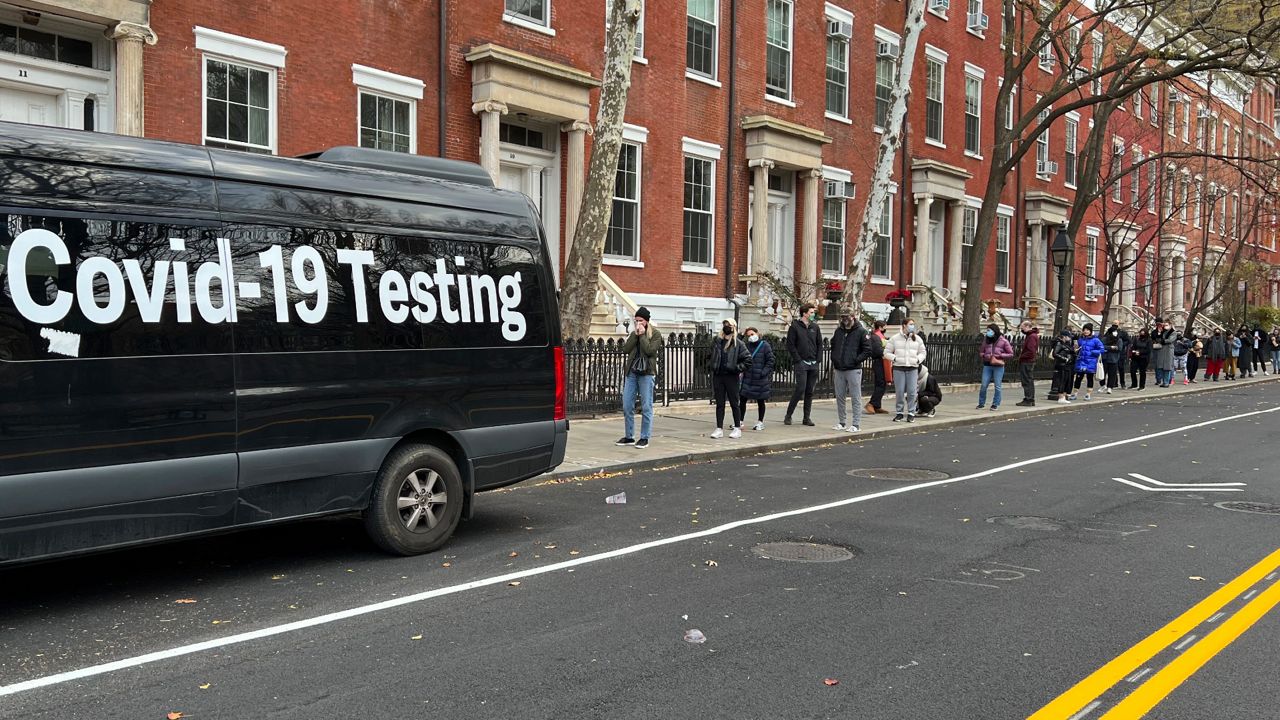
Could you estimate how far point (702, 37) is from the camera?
22.8 m

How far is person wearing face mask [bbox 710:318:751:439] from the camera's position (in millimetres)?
13750

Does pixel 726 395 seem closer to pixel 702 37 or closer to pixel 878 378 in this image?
pixel 878 378

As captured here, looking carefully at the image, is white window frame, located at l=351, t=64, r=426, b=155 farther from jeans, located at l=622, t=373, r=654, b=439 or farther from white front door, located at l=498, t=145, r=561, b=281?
jeans, located at l=622, t=373, r=654, b=439

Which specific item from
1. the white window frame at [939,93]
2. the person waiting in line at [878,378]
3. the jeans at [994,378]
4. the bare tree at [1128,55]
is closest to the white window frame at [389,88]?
the person waiting in line at [878,378]

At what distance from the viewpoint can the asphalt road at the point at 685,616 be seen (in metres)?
4.31

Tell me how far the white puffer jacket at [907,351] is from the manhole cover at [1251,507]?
7797 millimetres

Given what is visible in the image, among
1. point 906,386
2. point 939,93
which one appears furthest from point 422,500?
point 939,93

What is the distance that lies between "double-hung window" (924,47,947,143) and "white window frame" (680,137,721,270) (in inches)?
389

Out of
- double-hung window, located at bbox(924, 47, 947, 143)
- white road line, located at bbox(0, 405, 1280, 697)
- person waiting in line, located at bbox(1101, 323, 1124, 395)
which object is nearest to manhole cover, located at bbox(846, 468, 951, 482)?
white road line, located at bbox(0, 405, 1280, 697)

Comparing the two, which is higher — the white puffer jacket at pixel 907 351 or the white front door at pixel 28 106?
the white front door at pixel 28 106

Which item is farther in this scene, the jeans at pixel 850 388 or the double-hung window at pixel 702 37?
the double-hung window at pixel 702 37

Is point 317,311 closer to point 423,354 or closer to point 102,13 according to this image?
point 423,354

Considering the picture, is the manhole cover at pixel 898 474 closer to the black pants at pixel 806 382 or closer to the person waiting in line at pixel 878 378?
the black pants at pixel 806 382

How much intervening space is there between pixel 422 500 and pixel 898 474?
→ 6.11 meters
